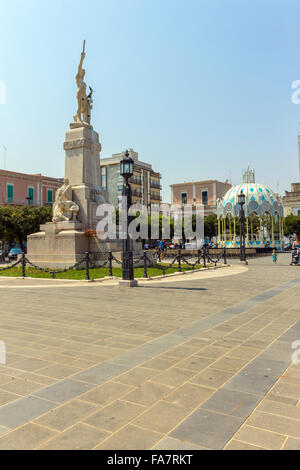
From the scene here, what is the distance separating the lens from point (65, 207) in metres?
17.3

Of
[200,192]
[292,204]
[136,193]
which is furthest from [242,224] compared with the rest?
[200,192]

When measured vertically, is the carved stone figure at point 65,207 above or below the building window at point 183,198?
below

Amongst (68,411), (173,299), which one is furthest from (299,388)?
(173,299)

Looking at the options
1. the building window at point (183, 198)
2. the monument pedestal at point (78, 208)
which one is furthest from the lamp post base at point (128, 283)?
the building window at point (183, 198)

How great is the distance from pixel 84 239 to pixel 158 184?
179 ft

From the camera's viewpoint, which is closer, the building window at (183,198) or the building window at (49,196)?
the building window at (49,196)

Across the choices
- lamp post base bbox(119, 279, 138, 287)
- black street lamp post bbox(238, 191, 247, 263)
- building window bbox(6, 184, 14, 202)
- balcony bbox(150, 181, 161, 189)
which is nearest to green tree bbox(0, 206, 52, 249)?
building window bbox(6, 184, 14, 202)

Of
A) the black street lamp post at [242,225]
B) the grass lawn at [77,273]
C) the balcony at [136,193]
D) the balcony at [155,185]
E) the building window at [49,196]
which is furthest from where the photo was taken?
the balcony at [155,185]

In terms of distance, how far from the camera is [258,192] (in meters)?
32.3

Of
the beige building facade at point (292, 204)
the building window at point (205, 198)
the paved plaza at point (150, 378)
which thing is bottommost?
the paved plaza at point (150, 378)

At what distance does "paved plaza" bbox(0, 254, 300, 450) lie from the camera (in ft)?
8.52

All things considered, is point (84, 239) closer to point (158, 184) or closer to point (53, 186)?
point (53, 186)

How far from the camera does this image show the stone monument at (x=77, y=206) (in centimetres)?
1644

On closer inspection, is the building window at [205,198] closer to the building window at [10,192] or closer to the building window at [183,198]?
the building window at [183,198]
